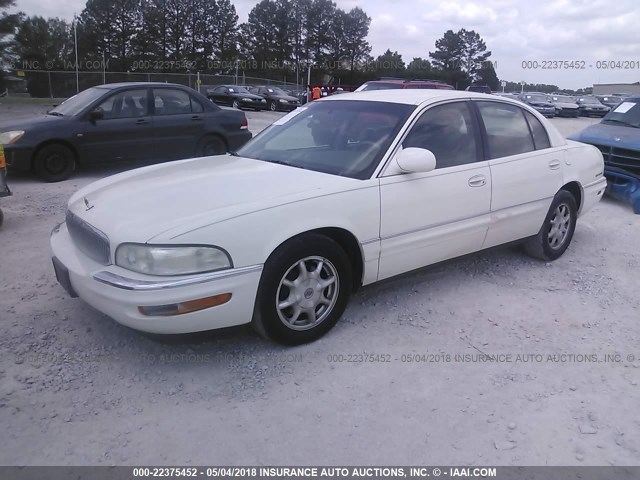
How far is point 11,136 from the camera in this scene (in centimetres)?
718

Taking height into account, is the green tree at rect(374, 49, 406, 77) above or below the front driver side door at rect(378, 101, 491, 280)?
above

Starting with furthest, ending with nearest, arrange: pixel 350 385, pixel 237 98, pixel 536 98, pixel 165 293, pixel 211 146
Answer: pixel 536 98
pixel 237 98
pixel 211 146
pixel 350 385
pixel 165 293

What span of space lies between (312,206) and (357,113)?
1.21m

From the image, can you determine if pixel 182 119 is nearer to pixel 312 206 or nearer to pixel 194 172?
pixel 194 172

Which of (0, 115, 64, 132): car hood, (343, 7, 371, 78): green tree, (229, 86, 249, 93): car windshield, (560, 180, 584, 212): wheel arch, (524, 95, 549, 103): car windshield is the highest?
(343, 7, 371, 78): green tree

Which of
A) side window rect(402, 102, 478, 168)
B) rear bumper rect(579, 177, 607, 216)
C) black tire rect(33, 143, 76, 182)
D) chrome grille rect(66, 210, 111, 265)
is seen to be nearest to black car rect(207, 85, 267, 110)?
black tire rect(33, 143, 76, 182)

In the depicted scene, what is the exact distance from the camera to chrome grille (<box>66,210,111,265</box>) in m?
2.93

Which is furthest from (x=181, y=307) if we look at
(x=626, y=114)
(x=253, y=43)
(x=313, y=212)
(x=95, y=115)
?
(x=253, y=43)

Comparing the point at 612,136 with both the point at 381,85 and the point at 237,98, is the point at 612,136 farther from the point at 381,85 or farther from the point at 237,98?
the point at 237,98

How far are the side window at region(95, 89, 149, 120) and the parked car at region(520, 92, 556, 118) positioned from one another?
81.0 ft

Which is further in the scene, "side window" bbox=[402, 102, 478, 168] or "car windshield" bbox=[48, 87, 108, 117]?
"car windshield" bbox=[48, 87, 108, 117]

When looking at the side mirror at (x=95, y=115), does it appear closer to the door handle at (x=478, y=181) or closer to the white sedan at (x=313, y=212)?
the white sedan at (x=313, y=212)

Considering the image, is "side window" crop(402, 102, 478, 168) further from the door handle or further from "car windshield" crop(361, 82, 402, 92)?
"car windshield" crop(361, 82, 402, 92)

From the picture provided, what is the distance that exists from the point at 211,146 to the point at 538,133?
5.76 metres
